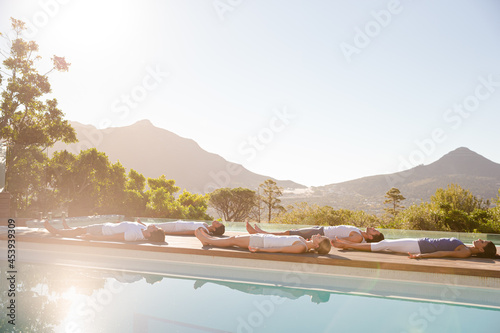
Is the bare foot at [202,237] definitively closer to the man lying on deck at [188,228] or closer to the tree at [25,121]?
the man lying on deck at [188,228]

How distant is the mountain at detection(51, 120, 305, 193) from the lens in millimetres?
51406

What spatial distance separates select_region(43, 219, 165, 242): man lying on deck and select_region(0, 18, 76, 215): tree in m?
7.67

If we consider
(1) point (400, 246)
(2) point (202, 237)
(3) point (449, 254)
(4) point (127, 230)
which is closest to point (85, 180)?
(4) point (127, 230)

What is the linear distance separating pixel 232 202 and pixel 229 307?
2509cm

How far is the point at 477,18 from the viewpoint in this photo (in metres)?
9.12

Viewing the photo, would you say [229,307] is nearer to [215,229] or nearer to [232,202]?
[215,229]

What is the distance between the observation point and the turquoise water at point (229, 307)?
299cm

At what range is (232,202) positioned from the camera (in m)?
28.5

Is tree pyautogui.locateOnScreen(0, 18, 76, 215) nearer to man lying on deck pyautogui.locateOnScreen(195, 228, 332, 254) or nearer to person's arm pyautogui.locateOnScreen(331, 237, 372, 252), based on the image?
man lying on deck pyautogui.locateOnScreen(195, 228, 332, 254)

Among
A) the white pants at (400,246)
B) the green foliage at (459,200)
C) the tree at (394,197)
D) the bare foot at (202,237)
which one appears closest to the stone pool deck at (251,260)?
the bare foot at (202,237)

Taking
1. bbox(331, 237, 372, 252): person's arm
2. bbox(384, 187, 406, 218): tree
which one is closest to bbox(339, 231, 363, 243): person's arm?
bbox(331, 237, 372, 252): person's arm

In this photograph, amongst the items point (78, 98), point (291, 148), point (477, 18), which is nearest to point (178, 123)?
point (78, 98)

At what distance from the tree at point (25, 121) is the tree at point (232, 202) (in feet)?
52.1

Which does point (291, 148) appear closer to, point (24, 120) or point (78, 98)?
point (78, 98)
